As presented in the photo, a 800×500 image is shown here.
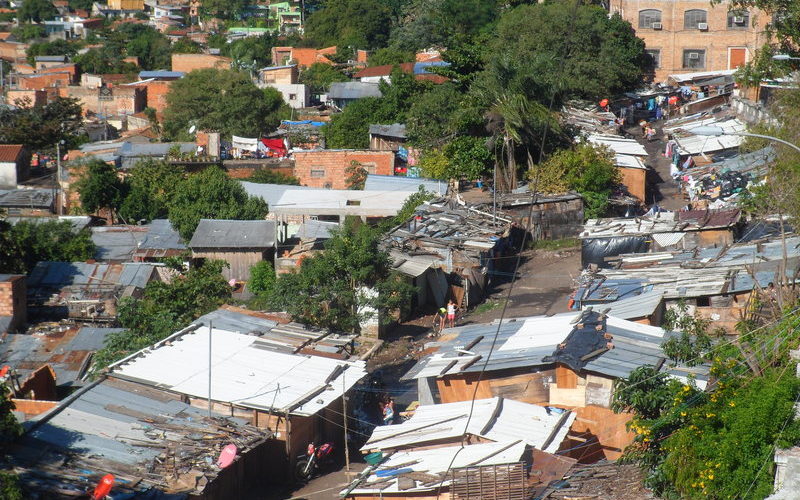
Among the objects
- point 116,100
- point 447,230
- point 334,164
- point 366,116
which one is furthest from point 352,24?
point 447,230

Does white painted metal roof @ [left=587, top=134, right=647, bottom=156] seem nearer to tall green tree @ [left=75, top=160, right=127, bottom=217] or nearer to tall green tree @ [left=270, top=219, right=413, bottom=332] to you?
tall green tree @ [left=270, top=219, right=413, bottom=332]

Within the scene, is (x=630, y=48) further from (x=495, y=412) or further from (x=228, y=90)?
(x=495, y=412)

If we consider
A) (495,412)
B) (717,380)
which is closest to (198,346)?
(495,412)

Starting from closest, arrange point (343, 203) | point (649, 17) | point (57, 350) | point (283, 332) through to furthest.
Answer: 1. point (283, 332)
2. point (57, 350)
3. point (343, 203)
4. point (649, 17)

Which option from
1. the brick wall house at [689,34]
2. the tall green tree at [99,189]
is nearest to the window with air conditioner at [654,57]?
the brick wall house at [689,34]

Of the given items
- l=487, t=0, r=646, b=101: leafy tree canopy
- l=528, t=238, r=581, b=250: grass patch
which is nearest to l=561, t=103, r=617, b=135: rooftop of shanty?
l=487, t=0, r=646, b=101: leafy tree canopy

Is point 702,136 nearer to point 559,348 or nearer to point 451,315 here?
point 451,315

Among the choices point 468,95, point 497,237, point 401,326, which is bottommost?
point 401,326
